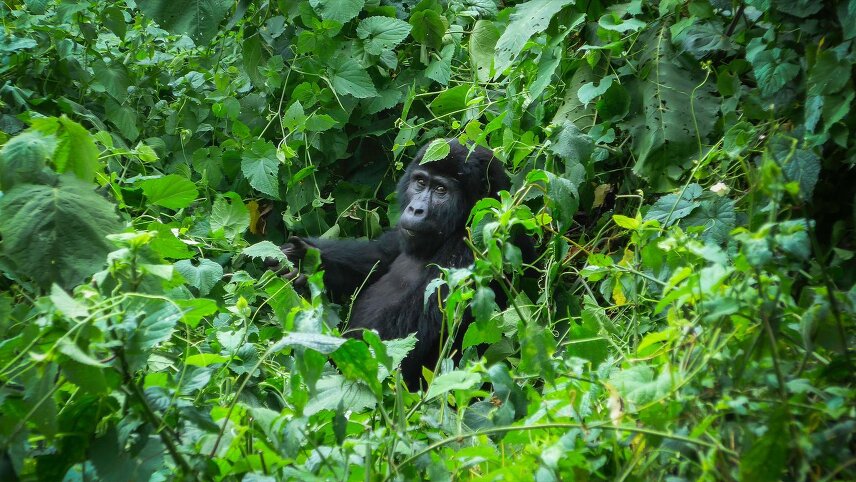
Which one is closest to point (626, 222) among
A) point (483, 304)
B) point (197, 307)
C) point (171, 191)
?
point (483, 304)

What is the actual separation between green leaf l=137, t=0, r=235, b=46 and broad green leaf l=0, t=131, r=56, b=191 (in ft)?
6.04

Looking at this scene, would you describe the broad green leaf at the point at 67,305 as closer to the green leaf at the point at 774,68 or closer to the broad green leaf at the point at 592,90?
the green leaf at the point at 774,68

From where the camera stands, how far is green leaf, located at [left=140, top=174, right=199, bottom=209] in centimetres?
303

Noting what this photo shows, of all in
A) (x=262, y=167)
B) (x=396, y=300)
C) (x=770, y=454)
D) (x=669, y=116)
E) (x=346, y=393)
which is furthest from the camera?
(x=262, y=167)

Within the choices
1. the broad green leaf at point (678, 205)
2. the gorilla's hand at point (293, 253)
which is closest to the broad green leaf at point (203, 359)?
the broad green leaf at point (678, 205)

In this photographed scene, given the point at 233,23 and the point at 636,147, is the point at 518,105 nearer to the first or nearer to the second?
the point at 636,147

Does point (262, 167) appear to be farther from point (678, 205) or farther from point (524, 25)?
point (678, 205)

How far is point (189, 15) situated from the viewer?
12.5 ft

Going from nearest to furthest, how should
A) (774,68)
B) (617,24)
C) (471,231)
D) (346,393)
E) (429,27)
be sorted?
(346,393) → (471,231) → (774,68) → (617,24) → (429,27)

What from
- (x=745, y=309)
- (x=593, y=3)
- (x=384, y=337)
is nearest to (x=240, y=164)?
(x=384, y=337)

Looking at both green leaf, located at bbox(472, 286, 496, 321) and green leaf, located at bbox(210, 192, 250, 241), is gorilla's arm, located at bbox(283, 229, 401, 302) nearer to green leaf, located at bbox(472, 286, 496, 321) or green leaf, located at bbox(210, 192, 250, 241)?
green leaf, located at bbox(210, 192, 250, 241)

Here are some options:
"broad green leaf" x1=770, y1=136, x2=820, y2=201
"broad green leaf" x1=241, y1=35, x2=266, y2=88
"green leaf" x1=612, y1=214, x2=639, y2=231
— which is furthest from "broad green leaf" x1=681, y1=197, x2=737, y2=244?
"broad green leaf" x1=241, y1=35, x2=266, y2=88

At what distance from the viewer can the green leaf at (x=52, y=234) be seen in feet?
6.46

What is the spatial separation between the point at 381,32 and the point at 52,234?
3.05 meters
